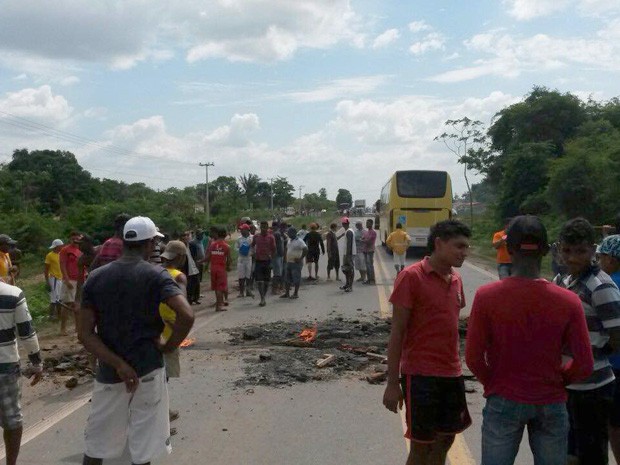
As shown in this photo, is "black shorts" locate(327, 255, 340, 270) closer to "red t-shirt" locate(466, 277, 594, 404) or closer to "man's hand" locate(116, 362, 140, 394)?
"man's hand" locate(116, 362, 140, 394)

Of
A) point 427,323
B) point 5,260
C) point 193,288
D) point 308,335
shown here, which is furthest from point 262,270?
point 427,323

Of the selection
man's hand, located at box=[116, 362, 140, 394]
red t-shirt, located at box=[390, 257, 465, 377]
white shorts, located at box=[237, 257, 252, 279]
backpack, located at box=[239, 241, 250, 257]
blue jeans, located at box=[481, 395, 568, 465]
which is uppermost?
red t-shirt, located at box=[390, 257, 465, 377]

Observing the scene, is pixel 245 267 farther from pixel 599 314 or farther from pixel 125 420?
pixel 599 314

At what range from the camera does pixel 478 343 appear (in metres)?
3.50

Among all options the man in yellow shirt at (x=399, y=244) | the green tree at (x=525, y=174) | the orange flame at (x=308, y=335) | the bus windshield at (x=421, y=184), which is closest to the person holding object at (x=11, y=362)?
the orange flame at (x=308, y=335)

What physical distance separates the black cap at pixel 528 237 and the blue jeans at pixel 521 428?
75 cm

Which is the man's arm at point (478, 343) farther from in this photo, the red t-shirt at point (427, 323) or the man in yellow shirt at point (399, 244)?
the man in yellow shirt at point (399, 244)

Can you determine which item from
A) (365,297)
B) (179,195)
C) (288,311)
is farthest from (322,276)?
(179,195)

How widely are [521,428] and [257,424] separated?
135 inches

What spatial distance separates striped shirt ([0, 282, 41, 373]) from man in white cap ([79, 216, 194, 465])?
3.58 ft

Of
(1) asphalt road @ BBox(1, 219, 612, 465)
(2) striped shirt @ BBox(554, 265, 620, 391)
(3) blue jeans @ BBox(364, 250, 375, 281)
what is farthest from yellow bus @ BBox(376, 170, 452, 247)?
(2) striped shirt @ BBox(554, 265, 620, 391)

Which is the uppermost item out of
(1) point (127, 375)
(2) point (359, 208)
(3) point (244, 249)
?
(1) point (127, 375)

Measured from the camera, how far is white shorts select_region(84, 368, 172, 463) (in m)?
4.13

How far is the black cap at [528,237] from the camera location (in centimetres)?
348
